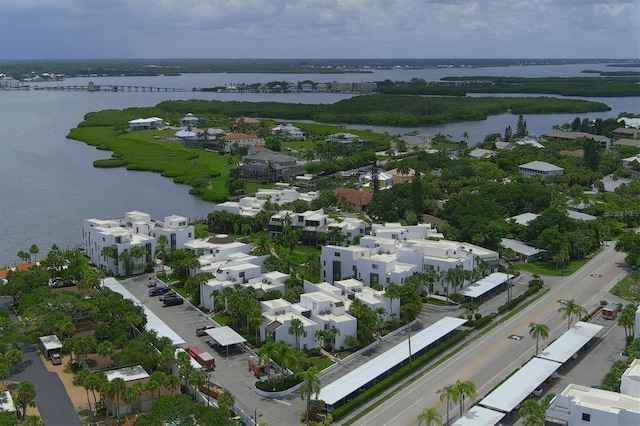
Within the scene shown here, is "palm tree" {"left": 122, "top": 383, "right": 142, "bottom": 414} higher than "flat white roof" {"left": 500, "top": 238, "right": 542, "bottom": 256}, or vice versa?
"palm tree" {"left": 122, "top": 383, "right": 142, "bottom": 414}

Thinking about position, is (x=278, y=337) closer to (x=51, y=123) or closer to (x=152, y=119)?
(x=152, y=119)

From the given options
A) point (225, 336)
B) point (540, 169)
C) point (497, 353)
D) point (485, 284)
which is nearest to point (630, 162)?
point (540, 169)

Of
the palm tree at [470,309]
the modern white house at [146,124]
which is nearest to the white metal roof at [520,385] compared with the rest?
the palm tree at [470,309]

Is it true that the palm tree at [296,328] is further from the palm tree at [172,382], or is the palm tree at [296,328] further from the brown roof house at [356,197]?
the brown roof house at [356,197]

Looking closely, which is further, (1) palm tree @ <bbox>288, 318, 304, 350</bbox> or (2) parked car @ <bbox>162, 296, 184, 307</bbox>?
(2) parked car @ <bbox>162, 296, 184, 307</bbox>

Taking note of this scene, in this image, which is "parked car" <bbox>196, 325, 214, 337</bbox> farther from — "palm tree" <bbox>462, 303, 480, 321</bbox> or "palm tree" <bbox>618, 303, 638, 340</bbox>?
"palm tree" <bbox>618, 303, 638, 340</bbox>

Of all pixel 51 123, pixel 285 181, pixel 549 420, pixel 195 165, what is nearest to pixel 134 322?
pixel 549 420

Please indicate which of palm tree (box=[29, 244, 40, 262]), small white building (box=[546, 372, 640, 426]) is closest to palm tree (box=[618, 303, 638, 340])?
small white building (box=[546, 372, 640, 426])

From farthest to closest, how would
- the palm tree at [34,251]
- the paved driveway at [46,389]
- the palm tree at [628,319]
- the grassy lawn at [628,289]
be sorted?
the palm tree at [34,251]
the grassy lawn at [628,289]
the palm tree at [628,319]
the paved driveway at [46,389]
